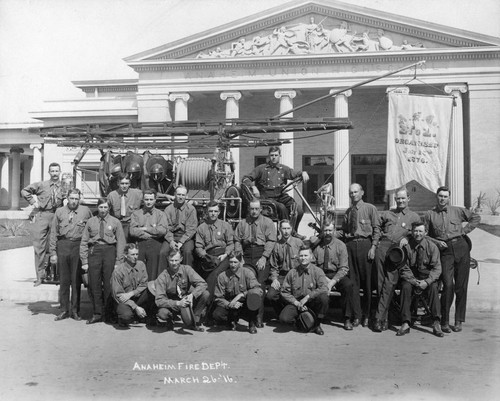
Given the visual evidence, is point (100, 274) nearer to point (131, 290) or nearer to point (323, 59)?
point (131, 290)

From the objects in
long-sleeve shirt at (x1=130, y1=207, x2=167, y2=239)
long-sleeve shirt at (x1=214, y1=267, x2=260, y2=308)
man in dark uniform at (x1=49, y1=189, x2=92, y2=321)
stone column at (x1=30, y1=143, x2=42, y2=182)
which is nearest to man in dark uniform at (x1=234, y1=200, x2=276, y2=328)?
long-sleeve shirt at (x1=214, y1=267, x2=260, y2=308)

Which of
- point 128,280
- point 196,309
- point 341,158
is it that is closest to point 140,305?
point 128,280

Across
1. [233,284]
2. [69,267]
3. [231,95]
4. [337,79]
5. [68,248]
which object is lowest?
[233,284]

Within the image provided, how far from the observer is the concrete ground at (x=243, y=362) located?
222 inches

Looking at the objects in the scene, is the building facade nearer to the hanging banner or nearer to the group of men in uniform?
the hanging banner

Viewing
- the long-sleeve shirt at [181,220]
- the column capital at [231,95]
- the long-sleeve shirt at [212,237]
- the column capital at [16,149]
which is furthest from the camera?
the column capital at [16,149]

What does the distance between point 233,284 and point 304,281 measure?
42.8 inches

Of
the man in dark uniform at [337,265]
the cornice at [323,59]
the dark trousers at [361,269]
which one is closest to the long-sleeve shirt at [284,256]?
the man in dark uniform at [337,265]

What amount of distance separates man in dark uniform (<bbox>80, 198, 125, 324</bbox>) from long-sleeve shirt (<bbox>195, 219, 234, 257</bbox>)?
1262mm

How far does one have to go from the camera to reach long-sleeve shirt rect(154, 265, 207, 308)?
26.5 ft

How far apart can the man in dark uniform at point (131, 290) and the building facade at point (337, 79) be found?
67.4 ft

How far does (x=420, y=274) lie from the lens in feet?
26.9

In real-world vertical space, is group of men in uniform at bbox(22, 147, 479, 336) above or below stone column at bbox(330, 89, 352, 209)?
below

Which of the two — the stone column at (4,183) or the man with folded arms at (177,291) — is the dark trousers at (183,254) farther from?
the stone column at (4,183)
